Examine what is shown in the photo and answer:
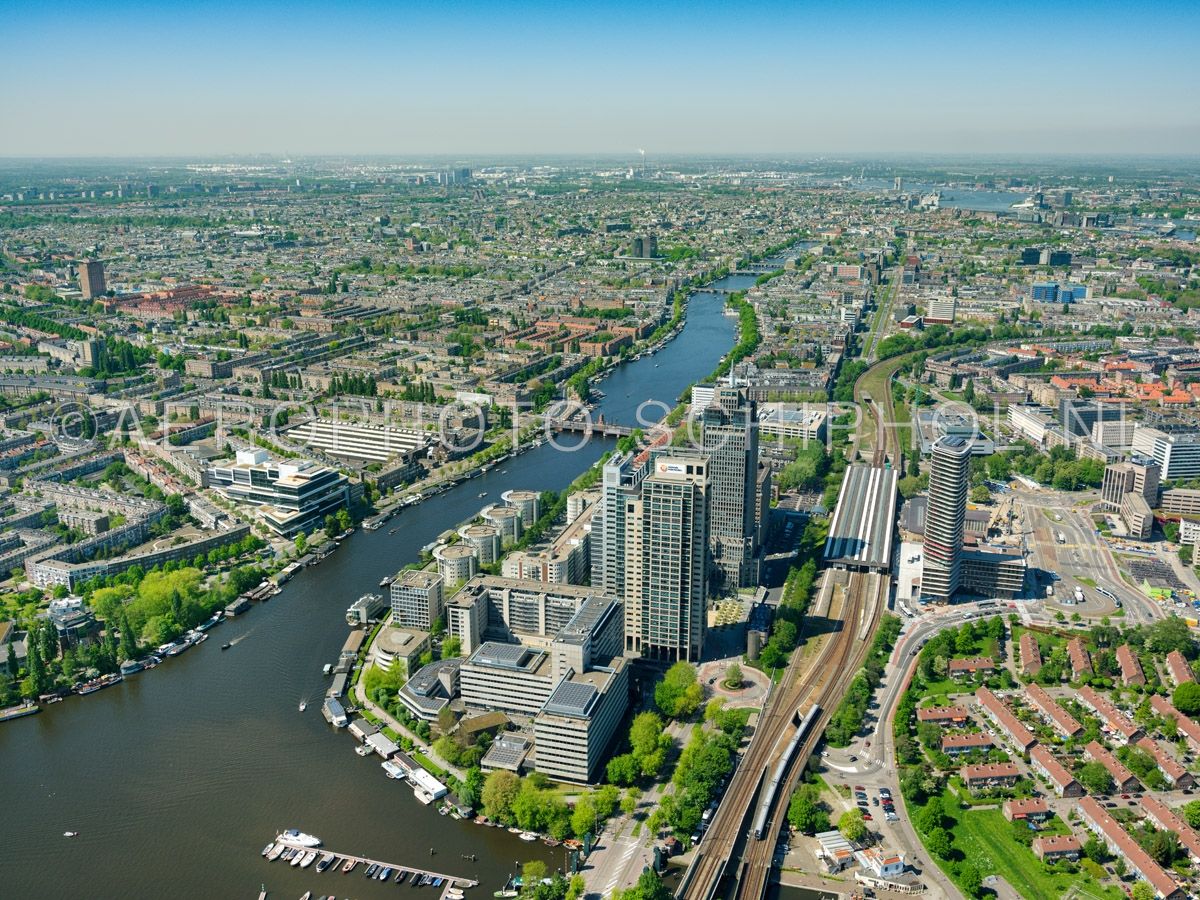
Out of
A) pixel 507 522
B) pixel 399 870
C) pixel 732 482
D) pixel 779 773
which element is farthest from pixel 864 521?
pixel 399 870

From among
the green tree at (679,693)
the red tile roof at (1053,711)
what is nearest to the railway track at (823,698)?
the green tree at (679,693)

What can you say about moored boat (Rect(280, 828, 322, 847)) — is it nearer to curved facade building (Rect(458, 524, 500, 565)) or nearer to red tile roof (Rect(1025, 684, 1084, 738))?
curved facade building (Rect(458, 524, 500, 565))

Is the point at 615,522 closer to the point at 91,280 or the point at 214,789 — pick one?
the point at 214,789

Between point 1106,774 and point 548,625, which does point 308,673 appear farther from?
point 1106,774


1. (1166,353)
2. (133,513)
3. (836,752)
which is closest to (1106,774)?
(836,752)

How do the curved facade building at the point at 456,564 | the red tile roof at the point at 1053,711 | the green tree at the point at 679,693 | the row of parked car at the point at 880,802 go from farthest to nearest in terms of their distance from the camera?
the curved facade building at the point at 456,564, the green tree at the point at 679,693, the red tile roof at the point at 1053,711, the row of parked car at the point at 880,802

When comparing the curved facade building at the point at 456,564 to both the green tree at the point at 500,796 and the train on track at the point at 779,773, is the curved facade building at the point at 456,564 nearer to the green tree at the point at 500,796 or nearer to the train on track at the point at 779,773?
the green tree at the point at 500,796
